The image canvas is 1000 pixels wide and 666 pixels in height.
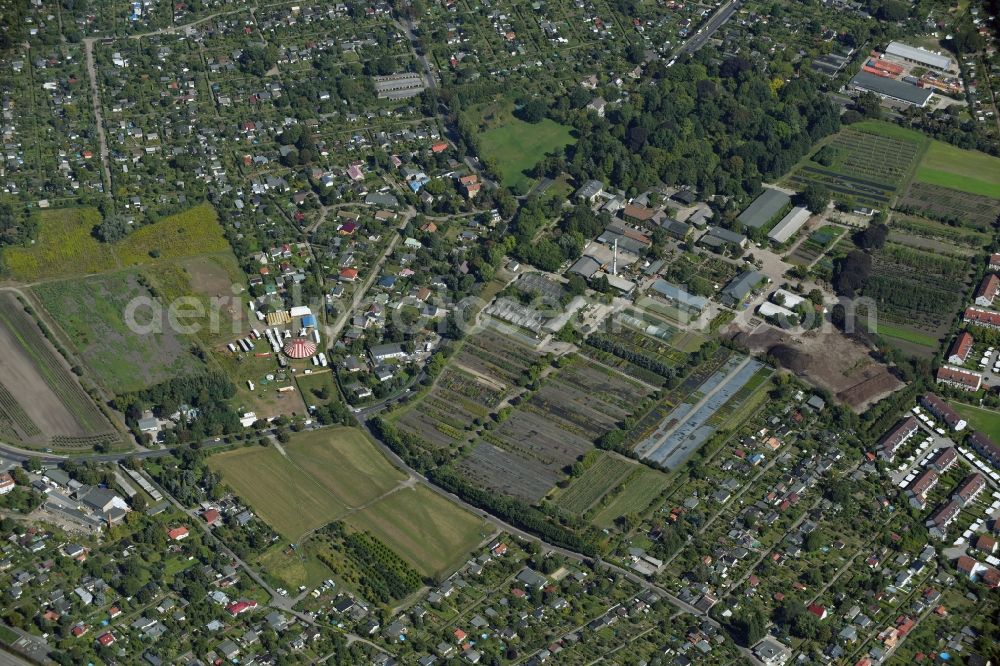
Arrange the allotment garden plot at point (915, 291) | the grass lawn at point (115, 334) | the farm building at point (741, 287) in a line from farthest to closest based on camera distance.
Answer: the farm building at point (741, 287) < the allotment garden plot at point (915, 291) < the grass lawn at point (115, 334)

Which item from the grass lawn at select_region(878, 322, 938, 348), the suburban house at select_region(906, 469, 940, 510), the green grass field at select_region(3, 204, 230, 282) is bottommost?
the suburban house at select_region(906, 469, 940, 510)

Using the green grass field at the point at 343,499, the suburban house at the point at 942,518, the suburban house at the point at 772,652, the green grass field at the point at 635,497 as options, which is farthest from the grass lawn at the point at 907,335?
the green grass field at the point at 343,499

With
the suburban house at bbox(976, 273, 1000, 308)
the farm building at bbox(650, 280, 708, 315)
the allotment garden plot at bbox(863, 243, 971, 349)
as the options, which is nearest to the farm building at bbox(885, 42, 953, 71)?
the allotment garden plot at bbox(863, 243, 971, 349)

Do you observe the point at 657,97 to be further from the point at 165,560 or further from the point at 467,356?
the point at 165,560

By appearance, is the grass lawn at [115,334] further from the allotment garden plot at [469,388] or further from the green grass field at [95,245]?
the allotment garden plot at [469,388]

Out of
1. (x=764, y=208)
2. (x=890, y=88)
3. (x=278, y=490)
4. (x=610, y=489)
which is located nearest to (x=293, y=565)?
(x=278, y=490)

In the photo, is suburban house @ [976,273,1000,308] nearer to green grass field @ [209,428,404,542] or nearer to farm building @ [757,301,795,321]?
farm building @ [757,301,795,321]

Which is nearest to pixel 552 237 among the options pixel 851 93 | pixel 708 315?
pixel 708 315
